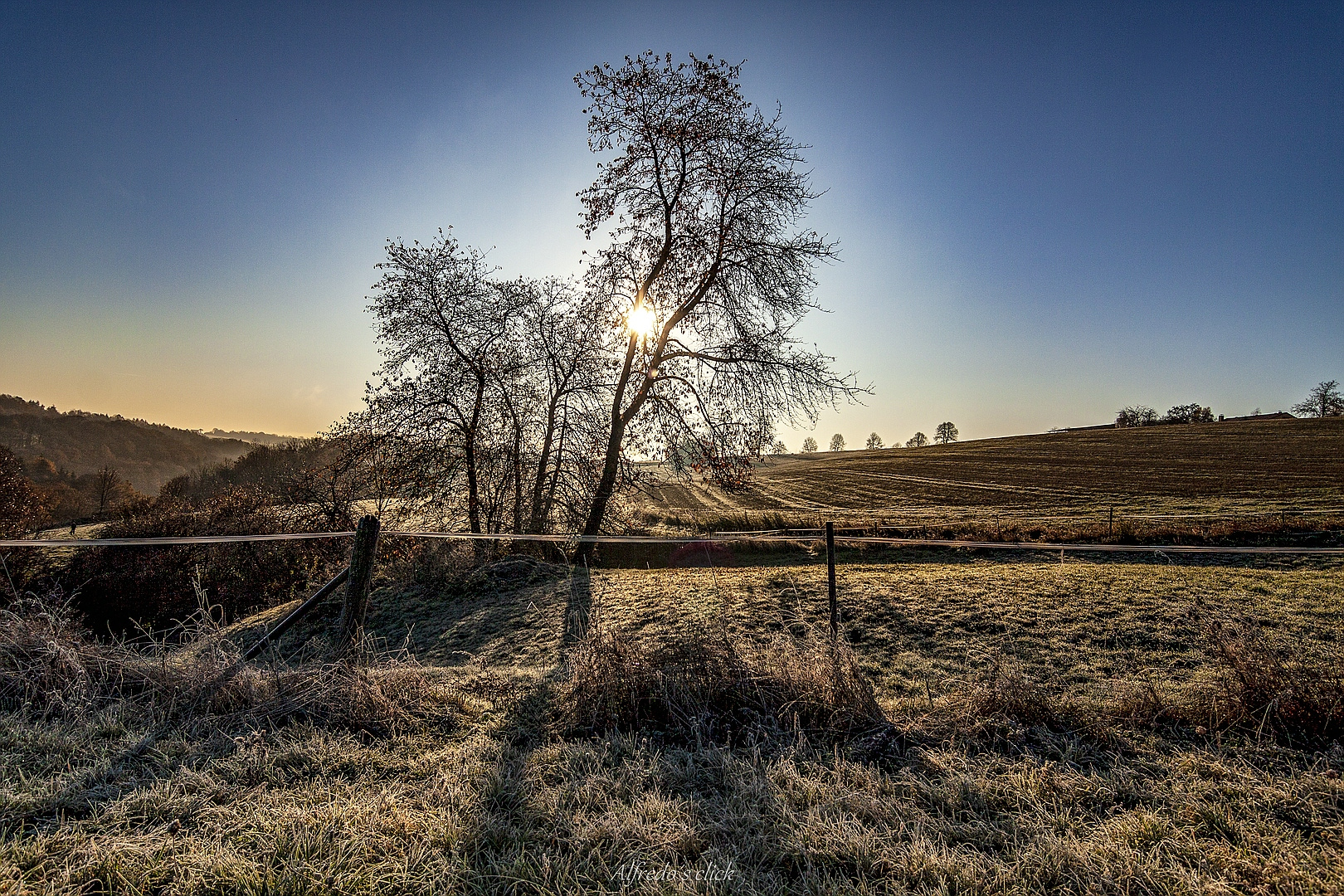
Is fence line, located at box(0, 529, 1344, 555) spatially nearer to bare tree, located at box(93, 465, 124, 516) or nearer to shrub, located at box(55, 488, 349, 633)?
shrub, located at box(55, 488, 349, 633)

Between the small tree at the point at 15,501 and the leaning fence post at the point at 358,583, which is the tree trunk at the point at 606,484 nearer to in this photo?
the leaning fence post at the point at 358,583

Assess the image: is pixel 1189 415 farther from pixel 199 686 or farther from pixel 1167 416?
pixel 199 686

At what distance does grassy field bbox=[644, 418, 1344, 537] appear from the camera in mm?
25234

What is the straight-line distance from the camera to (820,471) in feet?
171

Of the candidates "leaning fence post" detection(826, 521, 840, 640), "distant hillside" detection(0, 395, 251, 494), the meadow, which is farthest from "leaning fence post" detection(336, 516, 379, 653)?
"distant hillside" detection(0, 395, 251, 494)

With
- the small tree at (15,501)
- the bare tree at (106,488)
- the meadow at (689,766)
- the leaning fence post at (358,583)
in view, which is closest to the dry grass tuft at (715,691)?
the meadow at (689,766)

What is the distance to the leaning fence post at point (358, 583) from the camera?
16.1 ft

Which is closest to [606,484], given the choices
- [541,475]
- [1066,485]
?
[541,475]

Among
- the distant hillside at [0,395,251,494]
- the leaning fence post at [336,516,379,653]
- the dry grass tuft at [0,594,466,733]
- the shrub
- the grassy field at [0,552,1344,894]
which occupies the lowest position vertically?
the shrub

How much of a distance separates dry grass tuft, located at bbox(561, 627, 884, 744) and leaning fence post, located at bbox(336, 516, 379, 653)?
201cm

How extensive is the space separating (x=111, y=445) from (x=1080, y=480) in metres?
103

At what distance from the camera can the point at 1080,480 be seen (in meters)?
36.7

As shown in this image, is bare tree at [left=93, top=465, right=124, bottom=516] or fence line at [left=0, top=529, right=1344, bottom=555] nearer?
fence line at [left=0, top=529, right=1344, bottom=555]

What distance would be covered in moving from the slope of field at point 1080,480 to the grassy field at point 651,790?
9767 mm
